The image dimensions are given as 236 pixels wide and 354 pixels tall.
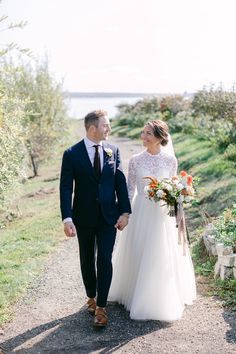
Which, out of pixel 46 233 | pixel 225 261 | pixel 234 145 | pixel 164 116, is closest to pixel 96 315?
pixel 225 261

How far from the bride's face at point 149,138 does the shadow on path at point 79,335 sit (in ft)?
6.55

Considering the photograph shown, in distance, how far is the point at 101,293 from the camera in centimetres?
538

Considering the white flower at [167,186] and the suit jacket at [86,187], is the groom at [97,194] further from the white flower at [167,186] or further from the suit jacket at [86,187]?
the white flower at [167,186]

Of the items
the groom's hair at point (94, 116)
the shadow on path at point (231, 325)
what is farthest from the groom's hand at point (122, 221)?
the shadow on path at point (231, 325)

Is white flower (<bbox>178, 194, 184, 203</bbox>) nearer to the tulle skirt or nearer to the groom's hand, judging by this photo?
the tulle skirt

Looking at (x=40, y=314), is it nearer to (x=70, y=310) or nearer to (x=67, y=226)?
(x=70, y=310)

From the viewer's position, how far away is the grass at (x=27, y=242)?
22.3 feet

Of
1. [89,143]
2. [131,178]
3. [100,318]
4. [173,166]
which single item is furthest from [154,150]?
[100,318]

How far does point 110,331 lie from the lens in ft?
17.3

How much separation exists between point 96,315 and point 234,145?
36.4 ft

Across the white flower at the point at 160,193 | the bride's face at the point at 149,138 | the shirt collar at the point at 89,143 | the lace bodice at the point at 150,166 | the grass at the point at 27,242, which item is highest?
the bride's face at the point at 149,138

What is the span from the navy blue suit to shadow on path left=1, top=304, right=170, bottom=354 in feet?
1.03

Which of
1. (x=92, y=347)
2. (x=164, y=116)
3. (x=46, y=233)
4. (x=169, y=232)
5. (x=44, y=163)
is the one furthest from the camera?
(x=164, y=116)

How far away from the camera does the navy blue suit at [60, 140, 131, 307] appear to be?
5.28 meters
